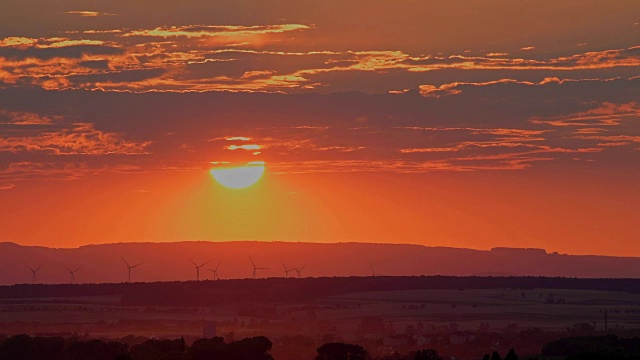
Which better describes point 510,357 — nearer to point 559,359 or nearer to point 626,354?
point 626,354

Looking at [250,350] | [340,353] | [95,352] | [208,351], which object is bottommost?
[340,353]

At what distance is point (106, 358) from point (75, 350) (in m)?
6.16

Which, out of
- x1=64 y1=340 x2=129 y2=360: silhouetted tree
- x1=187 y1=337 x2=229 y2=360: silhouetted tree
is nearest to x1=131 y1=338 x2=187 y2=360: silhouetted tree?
x1=187 y1=337 x2=229 y2=360: silhouetted tree

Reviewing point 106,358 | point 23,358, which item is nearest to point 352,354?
point 106,358

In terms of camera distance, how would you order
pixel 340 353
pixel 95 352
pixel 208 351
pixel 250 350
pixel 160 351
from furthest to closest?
pixel 95 352 < pixel 250 350 < pixel 160 351 < pixel 208 351 < pixel 340 353

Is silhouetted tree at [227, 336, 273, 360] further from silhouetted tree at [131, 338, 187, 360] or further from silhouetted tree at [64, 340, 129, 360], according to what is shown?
silhouetted tree at [64, 340, 129, 360]

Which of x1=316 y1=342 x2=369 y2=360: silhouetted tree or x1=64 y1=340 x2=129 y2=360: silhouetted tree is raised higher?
x1=64 y1=340 x2=129 y2=360: silhouetted tree

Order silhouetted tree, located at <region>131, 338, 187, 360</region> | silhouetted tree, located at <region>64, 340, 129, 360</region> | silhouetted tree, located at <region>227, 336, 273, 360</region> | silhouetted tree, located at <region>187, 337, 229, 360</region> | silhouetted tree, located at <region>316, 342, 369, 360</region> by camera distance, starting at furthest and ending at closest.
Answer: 1. silhouetted tree, located at <region>64, 340, 129, 360</region>
2. silhouetted tree, located at <region>227, 336, 273, 360</region>
3. silhouetted tree, located at <region>187, 337, 229, 360</region>
4. silhouetted tree, located at <region>316, 342, 369, 360</region>
5. silhouetted tree, located at <region>131, 338, 187, 360</region>

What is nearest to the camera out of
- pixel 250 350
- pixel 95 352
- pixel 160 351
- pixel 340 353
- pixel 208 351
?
pixel 340 353

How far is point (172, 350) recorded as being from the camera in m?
182

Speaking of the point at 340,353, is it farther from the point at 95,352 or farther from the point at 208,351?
the point at 95,352

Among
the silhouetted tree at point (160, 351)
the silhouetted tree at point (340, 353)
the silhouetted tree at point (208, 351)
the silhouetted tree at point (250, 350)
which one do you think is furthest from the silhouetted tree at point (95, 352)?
the silhouetted tree at point (340, 353)

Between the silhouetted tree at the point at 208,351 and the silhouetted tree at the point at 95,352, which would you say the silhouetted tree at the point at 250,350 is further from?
the silhouetted tree at the point at 95,352

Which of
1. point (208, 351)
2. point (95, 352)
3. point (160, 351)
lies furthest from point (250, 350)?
point (95, 352)
